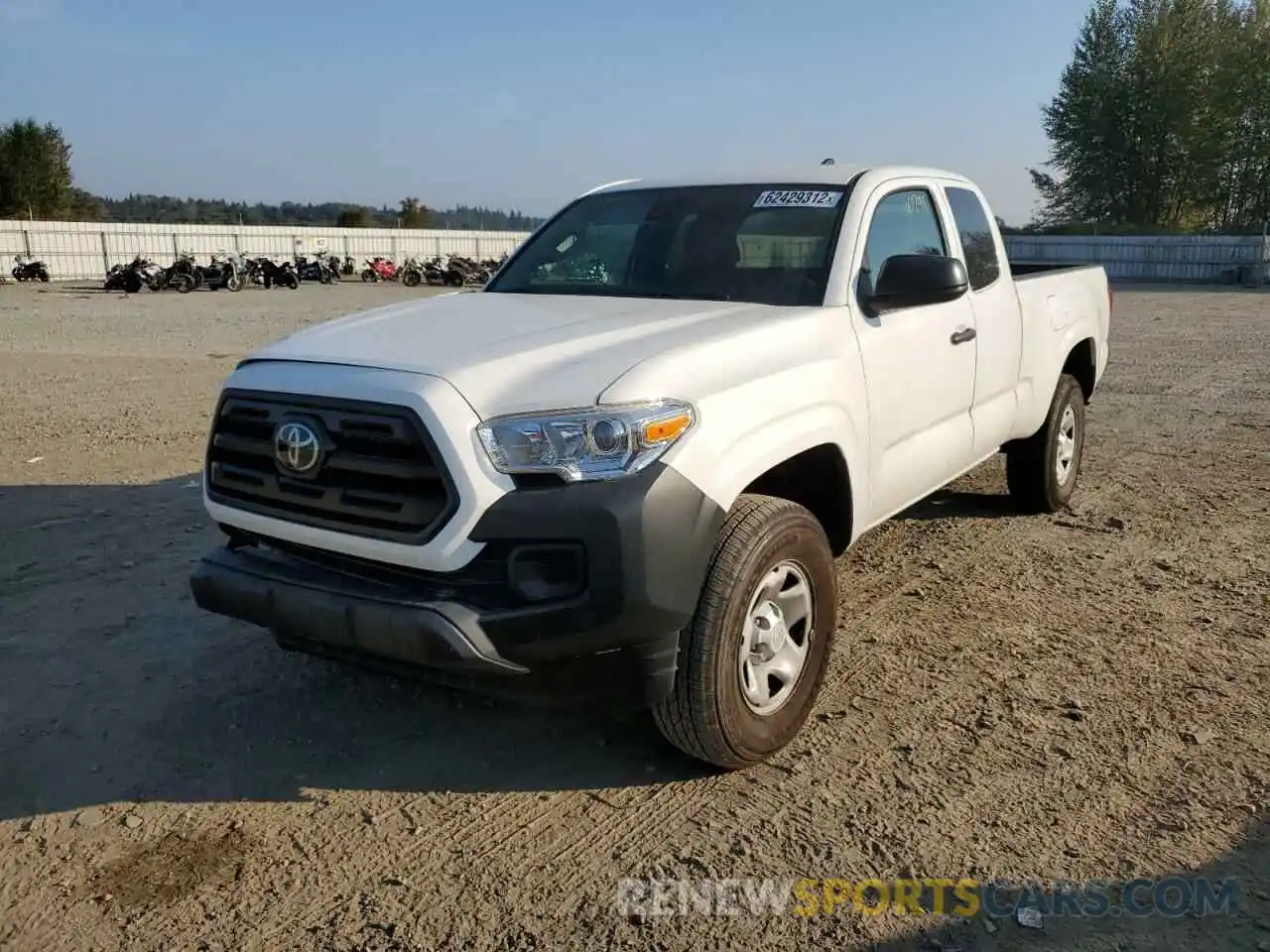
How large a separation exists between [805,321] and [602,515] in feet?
4.25

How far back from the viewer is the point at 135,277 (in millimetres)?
32438

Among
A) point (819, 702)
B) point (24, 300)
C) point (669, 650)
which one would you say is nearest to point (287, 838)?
point (669, 650)

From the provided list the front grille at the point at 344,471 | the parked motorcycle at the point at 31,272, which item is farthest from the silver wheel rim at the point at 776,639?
the parked motorcycle at the point at 31,272

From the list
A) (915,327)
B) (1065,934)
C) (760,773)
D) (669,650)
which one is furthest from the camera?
(915,327)

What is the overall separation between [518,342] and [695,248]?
4.31ft

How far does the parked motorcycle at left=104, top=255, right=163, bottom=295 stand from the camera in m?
32.5

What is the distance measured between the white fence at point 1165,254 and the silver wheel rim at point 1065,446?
33366 mm

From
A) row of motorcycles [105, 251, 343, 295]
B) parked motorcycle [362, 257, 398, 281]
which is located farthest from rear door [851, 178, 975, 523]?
parked motorcycle [362, 257, 398, 281]

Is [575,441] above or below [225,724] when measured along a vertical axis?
above

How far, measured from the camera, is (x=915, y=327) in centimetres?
423

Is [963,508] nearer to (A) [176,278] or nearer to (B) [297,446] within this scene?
(B) [297,446]

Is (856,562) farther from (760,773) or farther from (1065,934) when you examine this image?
(1065,934)

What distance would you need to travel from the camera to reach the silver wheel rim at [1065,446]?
614 centimetres

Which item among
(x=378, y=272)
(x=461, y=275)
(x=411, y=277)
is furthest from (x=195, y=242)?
(x=461, y=275)
